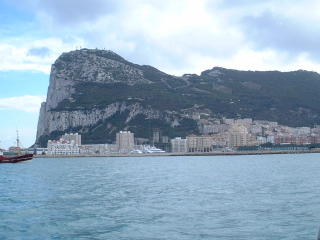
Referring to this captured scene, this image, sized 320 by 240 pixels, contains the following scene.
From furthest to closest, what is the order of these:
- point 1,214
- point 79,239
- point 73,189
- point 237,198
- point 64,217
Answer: point 73,189 < point 237,198 < point 1,214 < point 64,217 < point 79,239

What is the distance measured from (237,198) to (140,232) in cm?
1176

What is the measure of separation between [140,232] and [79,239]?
2.52m

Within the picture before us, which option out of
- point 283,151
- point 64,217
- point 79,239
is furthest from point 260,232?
point 283,151

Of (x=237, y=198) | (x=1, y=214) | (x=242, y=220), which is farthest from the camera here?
(x=237, y=198)

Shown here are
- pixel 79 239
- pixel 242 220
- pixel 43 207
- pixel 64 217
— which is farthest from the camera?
pixel 43 207

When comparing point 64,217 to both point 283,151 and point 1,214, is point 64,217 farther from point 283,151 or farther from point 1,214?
point 283,151

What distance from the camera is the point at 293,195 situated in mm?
32688

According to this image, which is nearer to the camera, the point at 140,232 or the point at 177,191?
the point at 140,232

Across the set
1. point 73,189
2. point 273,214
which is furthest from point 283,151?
point 273,214

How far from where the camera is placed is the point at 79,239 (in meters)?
20.2

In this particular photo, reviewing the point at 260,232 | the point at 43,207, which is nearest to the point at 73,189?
the point at 43,207

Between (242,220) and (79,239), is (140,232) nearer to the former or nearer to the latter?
(79,239)

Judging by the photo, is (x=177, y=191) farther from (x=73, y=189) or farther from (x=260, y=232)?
(x=260, y=232)

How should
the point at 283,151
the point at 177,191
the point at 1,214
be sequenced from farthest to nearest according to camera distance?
the point at 283,151 → the point at 177,191 → the point at 1,214
